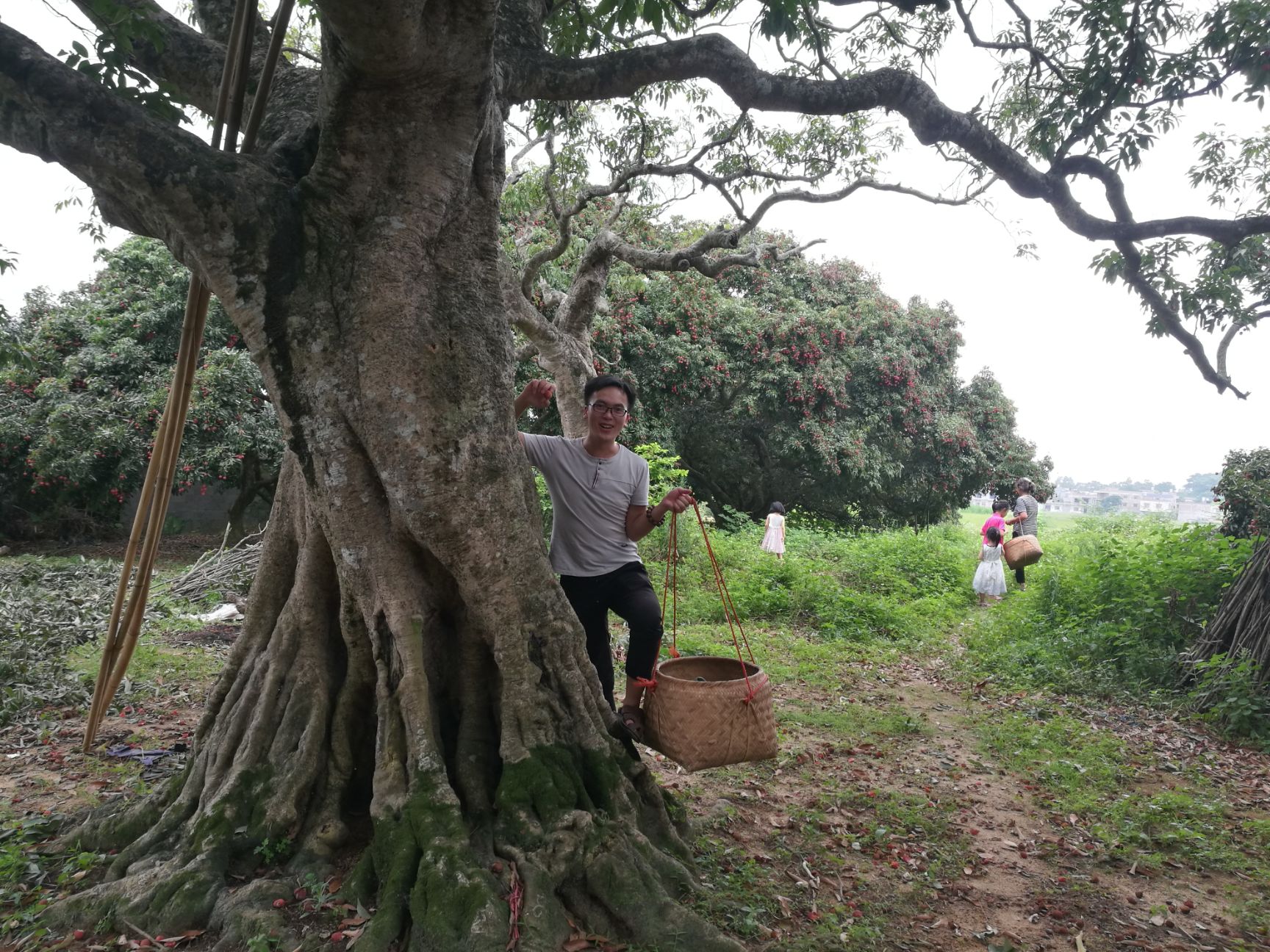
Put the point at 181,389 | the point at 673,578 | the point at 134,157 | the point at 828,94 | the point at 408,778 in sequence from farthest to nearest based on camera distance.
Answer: the point at 673,578, the point at 828,94, the point at 181,389, the point at 408,778, the point at 134,157

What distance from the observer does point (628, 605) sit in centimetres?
364

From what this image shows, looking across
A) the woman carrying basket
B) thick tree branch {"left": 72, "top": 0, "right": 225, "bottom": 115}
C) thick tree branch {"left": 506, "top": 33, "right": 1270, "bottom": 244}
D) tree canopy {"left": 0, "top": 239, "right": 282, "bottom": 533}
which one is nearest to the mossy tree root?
thick tree branch {"left": 72, "top": 0, "right": 225, "bottom": 115}

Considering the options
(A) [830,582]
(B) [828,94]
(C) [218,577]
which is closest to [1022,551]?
(A) [830,582]

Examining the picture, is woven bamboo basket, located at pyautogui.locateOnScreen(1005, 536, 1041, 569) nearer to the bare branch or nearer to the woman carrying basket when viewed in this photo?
the woman carrying basket

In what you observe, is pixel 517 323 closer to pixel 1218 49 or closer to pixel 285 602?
pixel 285 602

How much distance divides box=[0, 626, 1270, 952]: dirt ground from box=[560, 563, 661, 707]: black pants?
2.93 feet

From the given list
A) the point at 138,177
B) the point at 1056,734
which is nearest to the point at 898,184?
the point at 1056,734

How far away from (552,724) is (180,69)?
3.40 metres

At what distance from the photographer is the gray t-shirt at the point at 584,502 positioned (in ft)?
12.1

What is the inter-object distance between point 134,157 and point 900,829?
4469mm

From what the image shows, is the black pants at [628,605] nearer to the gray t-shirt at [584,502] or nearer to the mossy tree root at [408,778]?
the gray t-shirt at [584,502]

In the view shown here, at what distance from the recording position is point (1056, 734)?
551cm

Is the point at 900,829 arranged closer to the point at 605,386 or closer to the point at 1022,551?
the point at 605,386

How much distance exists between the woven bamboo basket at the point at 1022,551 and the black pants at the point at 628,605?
7293mm
